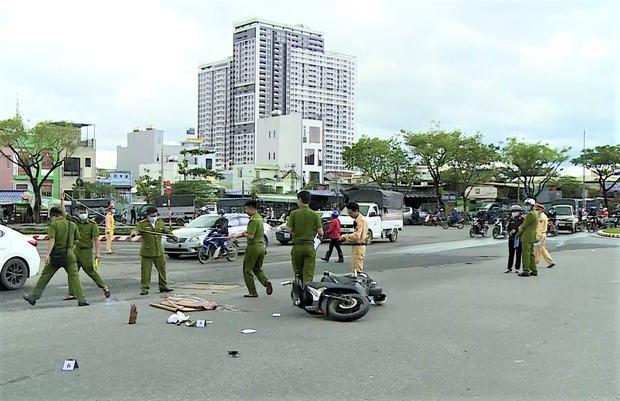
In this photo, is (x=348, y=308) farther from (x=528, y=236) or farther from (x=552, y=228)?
(x=552, y=228)

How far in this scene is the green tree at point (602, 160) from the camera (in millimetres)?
58500

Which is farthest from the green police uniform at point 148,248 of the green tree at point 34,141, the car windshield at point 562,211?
the green tree at point 34,141

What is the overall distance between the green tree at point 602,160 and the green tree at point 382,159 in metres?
17.7

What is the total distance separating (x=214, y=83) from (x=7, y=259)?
133m

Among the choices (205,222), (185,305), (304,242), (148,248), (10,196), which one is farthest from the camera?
(10,196)

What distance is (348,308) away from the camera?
8.43 m

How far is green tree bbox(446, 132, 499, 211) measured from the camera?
55234mm

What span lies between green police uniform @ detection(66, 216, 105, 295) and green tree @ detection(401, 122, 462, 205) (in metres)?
47.9

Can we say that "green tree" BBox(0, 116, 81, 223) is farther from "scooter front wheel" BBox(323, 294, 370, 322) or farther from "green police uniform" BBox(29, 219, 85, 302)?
"scooter front wheel" BBox(323, 294, 370, 322)

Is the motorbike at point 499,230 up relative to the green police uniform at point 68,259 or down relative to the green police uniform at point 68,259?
down

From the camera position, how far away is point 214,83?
459 ft

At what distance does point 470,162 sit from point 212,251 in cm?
4290

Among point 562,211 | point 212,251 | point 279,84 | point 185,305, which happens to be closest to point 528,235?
point 185,305

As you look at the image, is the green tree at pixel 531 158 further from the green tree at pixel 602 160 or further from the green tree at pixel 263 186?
the green tree at pixel 263 186
